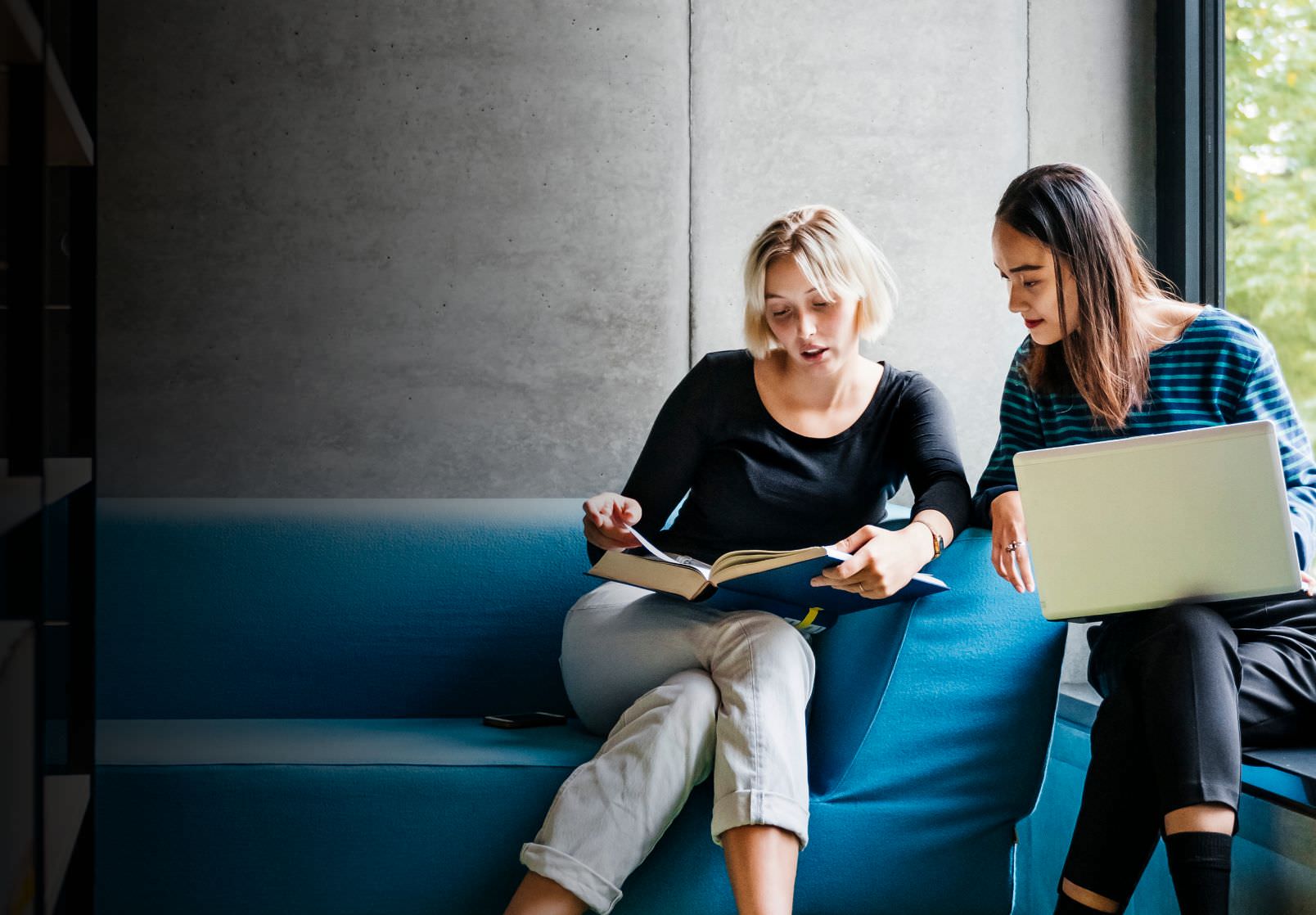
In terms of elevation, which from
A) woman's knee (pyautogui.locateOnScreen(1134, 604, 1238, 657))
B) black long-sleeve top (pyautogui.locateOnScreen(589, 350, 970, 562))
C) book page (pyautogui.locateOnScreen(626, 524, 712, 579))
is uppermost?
black long-sleeve top (pyautogui.locateOnScreen(589, 350, 970, 562))

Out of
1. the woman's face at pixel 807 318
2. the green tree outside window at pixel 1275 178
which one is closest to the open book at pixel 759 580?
the woman's face at pixel 807 318

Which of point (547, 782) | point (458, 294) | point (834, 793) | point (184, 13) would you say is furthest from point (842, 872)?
point (184, 13)

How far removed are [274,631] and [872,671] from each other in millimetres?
1165

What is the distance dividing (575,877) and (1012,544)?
0.78 meters

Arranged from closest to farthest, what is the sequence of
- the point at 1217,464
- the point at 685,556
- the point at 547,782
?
the point at 1217,464 < the point at 547,782 < the point at 685,556

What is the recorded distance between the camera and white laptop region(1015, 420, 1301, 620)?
1460 millimetres

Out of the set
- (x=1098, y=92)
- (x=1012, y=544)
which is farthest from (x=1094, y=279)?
(x=1098, y=92)

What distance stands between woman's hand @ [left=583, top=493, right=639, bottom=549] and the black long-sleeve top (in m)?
0.07

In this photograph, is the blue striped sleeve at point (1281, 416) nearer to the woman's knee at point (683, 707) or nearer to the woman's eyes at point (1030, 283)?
the woman's eyes at point (1030, 283)

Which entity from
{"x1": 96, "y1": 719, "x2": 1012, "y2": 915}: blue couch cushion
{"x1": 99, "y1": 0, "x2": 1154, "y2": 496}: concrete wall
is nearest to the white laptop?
{"x1": 96, "y1": 719, "x2": 1012, "y2": 915}: blue couch cushion

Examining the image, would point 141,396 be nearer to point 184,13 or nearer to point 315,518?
point 315,518

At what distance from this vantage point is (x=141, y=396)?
2559mm

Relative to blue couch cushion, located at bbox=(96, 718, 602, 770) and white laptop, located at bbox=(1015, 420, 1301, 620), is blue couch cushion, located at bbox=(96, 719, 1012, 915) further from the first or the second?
white laptop, located at bbox=(1015, 420, 1301, 620)

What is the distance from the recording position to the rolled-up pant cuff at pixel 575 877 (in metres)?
1.54
